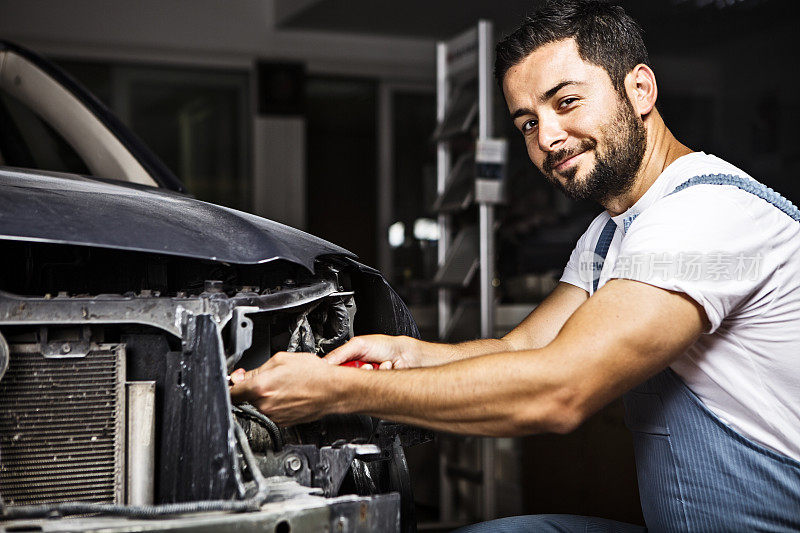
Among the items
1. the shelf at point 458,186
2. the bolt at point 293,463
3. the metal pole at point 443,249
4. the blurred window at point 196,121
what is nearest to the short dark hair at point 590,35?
the bolt at point 293,463

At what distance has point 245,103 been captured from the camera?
6.64m

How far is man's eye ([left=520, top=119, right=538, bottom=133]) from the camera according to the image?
1662 mm

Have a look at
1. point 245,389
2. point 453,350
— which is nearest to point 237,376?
point 245,389

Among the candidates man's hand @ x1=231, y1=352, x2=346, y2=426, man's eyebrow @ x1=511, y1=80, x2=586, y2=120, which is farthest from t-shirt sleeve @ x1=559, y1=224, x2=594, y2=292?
man's hand @ x1=231, y1=352, x2=346, y2=426

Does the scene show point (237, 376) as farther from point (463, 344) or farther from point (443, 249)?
point (443, 249)

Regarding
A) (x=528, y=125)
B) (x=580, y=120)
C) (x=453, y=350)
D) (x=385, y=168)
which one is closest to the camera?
(x=580, y=120)

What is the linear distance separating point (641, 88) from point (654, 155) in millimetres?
128

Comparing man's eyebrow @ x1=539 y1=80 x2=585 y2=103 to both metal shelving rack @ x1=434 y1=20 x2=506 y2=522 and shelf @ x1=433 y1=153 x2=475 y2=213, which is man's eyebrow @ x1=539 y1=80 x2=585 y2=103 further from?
shelf @ x1=433 y1=153 x2=475 y2=213

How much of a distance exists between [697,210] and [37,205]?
40.7 inches

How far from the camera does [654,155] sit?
63.5 inches

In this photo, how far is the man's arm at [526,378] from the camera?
1.23 metres

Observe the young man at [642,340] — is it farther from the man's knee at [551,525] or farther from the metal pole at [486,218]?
the metal pole at [486,218]

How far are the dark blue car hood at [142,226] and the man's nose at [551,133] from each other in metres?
0.43

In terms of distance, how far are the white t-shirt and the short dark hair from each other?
10.5 inches
